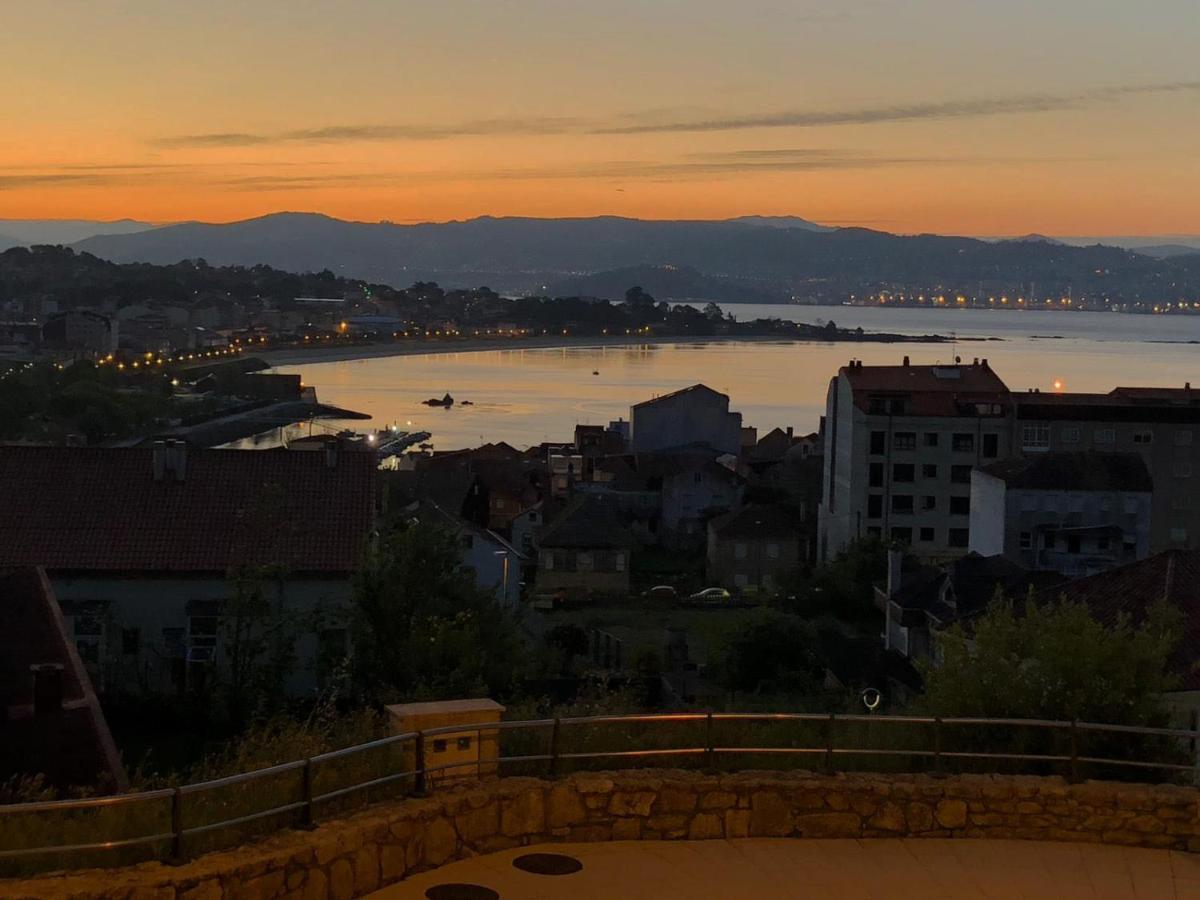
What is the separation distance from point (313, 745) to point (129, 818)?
82cm

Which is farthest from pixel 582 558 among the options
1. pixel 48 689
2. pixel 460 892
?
pixel 460 892

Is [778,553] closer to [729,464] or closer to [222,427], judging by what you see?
[729,464]

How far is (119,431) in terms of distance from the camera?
50.9 meters

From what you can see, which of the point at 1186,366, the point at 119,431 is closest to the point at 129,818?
the point at 119,431

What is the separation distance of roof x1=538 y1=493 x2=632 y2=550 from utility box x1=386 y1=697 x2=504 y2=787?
71.5 feet

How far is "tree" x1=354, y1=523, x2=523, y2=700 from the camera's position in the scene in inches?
368

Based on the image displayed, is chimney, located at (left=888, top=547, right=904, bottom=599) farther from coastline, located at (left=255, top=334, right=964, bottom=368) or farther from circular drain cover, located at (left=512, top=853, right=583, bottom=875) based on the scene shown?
coastline, located at (left=255, top=334, right=964, bottom=368)

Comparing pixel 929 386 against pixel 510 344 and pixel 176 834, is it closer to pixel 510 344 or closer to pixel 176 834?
pixel 176 834

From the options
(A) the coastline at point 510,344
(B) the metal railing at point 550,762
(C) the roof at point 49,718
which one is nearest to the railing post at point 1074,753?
(B) the metal railing at point 550,762

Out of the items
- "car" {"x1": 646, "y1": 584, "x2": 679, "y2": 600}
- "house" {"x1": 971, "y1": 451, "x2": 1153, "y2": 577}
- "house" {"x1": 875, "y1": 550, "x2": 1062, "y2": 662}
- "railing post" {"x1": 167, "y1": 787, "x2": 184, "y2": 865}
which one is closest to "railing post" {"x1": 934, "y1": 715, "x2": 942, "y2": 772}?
"railing post" {"x1": 167, "y1": 787, "x2": 184, "y2": 865}

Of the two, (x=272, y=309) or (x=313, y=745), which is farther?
(x=272, y=309)

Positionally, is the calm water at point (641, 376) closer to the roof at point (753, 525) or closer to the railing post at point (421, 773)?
the roof at point (753, 525)

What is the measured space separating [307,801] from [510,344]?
136m

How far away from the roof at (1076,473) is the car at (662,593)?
5223 mm
